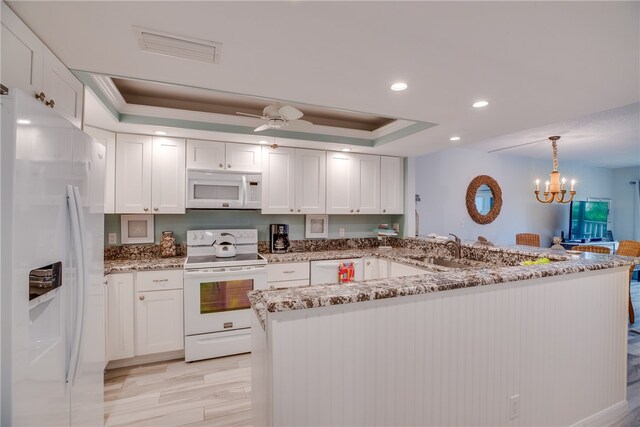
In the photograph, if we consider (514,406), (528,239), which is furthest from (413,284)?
(528,239)

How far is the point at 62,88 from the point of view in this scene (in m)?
1.57

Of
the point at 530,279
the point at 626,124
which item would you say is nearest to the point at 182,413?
the point at 530,279

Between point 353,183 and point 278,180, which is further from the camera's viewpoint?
point 353,183

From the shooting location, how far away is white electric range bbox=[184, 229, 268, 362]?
2801 mm

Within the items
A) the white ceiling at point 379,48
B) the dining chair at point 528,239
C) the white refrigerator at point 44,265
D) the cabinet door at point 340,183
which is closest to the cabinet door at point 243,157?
the cabinet door at point 340,183

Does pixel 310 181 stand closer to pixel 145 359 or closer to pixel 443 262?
pixel 443 262

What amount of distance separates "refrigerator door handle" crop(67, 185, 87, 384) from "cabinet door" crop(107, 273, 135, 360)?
1.60m

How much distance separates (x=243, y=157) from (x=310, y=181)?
85cm

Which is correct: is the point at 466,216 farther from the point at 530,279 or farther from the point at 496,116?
the point at 530,279

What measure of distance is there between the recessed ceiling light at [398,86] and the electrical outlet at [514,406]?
1917mm

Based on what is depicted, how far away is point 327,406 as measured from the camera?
1149 mm

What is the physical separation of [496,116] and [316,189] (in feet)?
6.60

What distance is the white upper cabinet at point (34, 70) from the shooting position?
1137 mm

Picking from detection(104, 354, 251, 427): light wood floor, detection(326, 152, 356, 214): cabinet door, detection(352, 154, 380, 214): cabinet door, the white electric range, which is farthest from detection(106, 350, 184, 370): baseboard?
detection(352, 154, 380, 214): cabinet door
